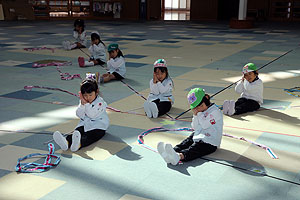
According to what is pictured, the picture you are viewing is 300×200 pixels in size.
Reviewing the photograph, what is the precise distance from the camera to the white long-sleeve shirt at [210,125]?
14.3 feet

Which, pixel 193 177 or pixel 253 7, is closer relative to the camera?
pixel 193 177

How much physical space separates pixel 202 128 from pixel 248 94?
2040 mm

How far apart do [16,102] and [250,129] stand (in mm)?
3792

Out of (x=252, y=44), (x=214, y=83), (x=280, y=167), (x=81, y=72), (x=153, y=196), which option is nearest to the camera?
(x=153, y=196)

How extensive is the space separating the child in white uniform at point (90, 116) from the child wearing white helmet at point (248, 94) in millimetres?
1963

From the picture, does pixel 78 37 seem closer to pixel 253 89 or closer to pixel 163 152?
pixel 253 89

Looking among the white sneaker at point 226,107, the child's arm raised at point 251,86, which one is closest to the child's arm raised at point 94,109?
the white sneaker at point 226,107

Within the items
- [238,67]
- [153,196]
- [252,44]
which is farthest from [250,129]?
[252,44]

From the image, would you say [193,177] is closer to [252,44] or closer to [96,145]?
[96,145]

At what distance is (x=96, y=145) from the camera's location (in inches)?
186

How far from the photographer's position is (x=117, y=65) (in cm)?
829

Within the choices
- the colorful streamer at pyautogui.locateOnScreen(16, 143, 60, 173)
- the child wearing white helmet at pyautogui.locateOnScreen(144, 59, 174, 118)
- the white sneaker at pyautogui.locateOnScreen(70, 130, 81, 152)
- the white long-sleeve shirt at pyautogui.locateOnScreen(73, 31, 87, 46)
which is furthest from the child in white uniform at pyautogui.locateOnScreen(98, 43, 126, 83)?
the white long-sleeve shirt at pyautogui.locateOnScreen(73, 31, 87, 46)

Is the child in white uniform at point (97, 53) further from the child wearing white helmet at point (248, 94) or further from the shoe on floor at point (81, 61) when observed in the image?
the child wearing white helmet at point (248, 94)

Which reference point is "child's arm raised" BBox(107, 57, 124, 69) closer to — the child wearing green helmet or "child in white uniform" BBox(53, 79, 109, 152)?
"child in white uniform" BBox(53, 79, 109, 152)
